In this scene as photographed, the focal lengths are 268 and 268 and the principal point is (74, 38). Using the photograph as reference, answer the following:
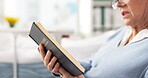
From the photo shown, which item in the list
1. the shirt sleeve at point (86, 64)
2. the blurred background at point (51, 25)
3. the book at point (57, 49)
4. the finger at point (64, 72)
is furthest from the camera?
the blurred background at point (51, 25)

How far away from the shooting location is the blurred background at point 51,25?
4.91 ft

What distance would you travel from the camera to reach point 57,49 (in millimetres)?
802

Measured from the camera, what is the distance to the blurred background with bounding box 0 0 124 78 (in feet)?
4.91

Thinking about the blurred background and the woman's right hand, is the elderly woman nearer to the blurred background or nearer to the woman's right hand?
the woman's right hand

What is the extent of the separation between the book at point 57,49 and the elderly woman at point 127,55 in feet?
0.09

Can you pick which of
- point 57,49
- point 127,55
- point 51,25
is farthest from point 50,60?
point 51,25

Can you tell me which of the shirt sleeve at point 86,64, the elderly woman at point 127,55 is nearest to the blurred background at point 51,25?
the shirt sleeve at point 86,64

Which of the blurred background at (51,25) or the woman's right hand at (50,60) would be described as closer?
the woman's right hand at (50,60)

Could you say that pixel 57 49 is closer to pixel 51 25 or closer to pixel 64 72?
pixel 64 72

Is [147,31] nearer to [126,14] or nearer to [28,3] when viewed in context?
[126,14]

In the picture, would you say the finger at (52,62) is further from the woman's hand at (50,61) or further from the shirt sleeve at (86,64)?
the shirt sleeve at (86,64)

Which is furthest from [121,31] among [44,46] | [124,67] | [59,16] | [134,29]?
[59,16]

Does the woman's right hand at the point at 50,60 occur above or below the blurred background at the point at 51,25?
above

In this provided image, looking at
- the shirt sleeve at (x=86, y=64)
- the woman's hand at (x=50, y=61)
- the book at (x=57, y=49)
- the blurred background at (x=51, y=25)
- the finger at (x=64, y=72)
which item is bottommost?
the blurred background at (x=51, y=25)
